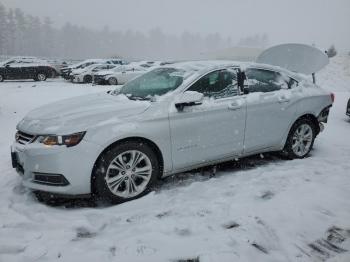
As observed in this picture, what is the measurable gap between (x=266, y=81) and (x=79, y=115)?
2.91 meters

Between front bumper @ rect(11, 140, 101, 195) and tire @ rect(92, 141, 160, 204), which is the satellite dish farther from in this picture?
front bumper @ rect(11, 140, 101, 195)

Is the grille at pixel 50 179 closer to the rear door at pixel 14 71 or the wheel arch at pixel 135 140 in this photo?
the wheel arch at pixel 135 140

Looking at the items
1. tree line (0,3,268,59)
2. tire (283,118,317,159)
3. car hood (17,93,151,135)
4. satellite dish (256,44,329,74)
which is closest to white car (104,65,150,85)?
satellite dish (256,44,329,74)

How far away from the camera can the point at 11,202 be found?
13.6 feet

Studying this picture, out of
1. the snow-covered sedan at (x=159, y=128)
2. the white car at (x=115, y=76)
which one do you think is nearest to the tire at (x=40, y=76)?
the white car at (x=115, y=76)

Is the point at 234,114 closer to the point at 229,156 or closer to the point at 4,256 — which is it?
the point at 229,156

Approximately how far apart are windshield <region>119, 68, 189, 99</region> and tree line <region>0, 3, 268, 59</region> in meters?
69.3

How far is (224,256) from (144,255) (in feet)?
2.24

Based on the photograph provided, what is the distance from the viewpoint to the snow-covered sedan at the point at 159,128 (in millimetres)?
3852

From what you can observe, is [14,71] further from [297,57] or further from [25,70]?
[297,57]

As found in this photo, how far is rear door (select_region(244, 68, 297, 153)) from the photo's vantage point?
5.07 m

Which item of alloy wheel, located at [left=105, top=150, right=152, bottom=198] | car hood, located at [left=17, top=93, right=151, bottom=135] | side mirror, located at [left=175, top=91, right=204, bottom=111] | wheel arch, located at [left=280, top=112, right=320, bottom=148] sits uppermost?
side mirror, located at [left=175, top=91, right=204, bottom=111]

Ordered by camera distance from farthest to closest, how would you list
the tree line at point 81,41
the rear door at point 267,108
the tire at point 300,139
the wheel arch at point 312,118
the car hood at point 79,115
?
1. the tree line at point 81,41
2. the wheel arch at point 312,118
3. the tire at point 300,139
4. the rear door at point 267,108
5. the car hood at point 79,115

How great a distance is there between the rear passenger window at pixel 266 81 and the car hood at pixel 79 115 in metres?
1.73
